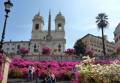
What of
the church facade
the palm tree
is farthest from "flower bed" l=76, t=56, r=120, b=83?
the church facade

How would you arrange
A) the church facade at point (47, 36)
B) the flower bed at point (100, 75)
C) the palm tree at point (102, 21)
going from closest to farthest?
the flower bed at point (100, 75)
the palm tree at point (102, 21)
the church facade at point (47, 36)

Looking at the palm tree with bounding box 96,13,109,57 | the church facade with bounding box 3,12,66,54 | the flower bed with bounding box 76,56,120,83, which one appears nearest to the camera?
the flower bed with bounding box 76,56,120,83

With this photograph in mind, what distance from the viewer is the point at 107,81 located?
10766 mm

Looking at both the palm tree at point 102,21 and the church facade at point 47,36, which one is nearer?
the palm tree at point 102,21

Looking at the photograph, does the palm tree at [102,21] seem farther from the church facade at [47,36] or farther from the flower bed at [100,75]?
the flower bed at [100,75]

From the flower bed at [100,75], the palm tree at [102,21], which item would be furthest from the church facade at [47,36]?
the flower bed at [100,75]

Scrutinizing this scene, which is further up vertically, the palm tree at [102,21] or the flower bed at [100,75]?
the palm tree at [102,21]

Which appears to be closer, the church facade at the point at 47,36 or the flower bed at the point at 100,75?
the flower bed at the point at 100,75

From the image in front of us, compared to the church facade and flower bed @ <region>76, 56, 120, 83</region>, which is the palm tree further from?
flower bed @ <region>76, 56, 120, 83</region>

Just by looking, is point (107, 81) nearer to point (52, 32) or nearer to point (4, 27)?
point (4, 27)

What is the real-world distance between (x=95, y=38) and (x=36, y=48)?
120 ft

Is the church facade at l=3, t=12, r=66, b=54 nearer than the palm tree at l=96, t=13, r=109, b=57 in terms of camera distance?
No

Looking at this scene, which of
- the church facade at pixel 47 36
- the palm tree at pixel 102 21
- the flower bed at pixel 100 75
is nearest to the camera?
the flower bed at pixel 100 75

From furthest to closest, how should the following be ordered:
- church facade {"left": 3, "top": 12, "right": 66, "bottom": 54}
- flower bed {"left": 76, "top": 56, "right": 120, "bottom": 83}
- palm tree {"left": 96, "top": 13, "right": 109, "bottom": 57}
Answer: church facade {"left": 3, "top": 12, "right": 66, "bottom": 54} → palm tree {"left": 96, "top": 13, "right": 109, "bottom": 57} → flower bed {"left": 76, "top": 56, "right": 120, "bottom": 83}
